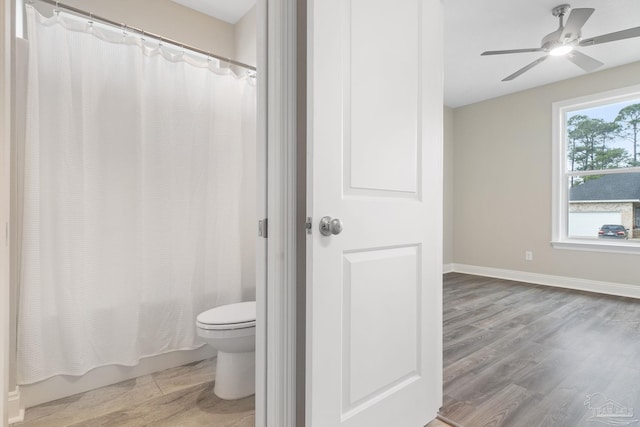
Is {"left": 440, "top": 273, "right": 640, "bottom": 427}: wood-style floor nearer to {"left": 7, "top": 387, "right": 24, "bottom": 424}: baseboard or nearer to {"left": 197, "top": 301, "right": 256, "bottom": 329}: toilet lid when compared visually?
{"left": 197, "top": 301, "right": 256, "bottom": 329}: toilet lid

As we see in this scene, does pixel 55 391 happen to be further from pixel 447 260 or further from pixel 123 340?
pixel 447 260

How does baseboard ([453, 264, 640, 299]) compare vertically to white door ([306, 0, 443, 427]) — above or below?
below

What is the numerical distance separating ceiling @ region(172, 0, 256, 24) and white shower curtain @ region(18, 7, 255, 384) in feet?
2.05

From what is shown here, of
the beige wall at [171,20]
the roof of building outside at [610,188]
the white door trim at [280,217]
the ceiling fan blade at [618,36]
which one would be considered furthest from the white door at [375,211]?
the roof of building outside at [610,188]

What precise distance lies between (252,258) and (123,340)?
0.92 meters

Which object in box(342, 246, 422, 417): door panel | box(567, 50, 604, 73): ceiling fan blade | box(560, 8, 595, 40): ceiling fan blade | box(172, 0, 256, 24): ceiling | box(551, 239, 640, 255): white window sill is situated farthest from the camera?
box(551, 239, 640, 255): white window sill

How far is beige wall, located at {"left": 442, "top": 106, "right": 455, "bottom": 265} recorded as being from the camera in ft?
17.0

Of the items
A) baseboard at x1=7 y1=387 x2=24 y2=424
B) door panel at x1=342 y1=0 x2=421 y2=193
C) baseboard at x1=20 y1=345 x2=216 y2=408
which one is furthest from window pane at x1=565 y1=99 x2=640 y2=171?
baseboard at x1=7 y1=387 x2=24 y2=424

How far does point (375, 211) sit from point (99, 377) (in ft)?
6.01

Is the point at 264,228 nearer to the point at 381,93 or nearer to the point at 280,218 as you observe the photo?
the point at 280,218

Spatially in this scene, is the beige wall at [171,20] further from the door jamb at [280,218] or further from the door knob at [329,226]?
the door knob at [329,226]

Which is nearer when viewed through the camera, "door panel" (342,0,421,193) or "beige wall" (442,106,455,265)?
"door panel" (342,0,421,193)

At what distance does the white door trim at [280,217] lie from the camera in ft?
3.85

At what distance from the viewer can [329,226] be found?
1.09 meters
